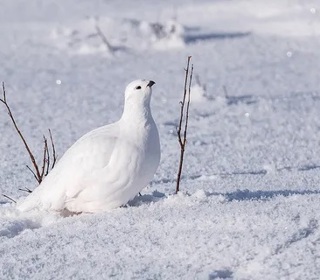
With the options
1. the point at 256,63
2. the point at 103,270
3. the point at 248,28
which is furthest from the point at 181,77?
the point at 103,270

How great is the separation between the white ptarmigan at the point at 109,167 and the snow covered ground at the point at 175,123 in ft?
0.27

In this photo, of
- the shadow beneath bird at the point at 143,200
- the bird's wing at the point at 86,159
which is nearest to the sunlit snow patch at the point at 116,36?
the shadow beneath bird at the point at 143,200

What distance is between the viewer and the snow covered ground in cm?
310

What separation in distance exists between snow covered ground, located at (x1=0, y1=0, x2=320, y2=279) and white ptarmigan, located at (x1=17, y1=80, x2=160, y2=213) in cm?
8

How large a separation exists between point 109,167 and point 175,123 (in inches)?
166

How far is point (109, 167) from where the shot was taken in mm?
3590

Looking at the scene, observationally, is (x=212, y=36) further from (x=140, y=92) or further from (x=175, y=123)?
(x=140, y=92)

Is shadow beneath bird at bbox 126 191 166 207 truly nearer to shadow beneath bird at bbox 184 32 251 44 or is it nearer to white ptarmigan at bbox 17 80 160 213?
white ptarmigan at bbox 17 80 160 213

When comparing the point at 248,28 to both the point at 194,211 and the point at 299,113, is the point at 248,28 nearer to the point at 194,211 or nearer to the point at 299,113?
the point at 299,113

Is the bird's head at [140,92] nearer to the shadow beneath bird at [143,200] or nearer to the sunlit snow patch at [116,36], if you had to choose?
the shadow beneath bird at [143,200]

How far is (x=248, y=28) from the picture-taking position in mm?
12836

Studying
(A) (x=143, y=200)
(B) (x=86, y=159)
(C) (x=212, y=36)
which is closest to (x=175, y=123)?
(A) (x=143, y=200)

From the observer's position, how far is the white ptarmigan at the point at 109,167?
3584 millimetres

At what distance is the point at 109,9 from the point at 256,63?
4.38 m
